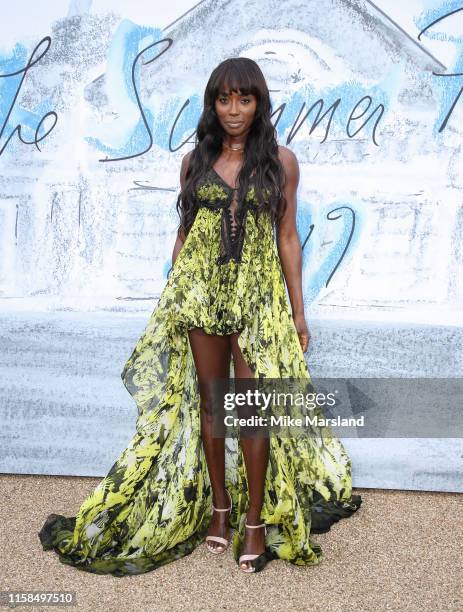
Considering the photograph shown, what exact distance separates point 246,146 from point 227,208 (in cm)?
26

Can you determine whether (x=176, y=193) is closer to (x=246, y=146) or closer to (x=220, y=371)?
(x=246, y=146)

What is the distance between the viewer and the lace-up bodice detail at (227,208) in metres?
2.45

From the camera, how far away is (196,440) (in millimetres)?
2717

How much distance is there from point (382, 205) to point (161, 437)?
1492mm

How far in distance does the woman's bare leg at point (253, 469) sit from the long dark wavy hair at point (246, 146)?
54 centimetres

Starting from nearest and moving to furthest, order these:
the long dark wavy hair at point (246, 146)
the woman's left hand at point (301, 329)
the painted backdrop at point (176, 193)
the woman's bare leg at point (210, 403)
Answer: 1. the long dark wavy hair at point (246, 146)
2. the woman's bare leg at point (210, 403)
3. the woman's left hand at point (301, 329)
4. the painted backdrop at point (176, 193)

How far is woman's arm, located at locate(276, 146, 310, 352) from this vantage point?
254cm

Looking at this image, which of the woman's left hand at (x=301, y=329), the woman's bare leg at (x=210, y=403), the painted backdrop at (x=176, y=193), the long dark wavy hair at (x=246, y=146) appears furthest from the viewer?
the painted backdrop at (x=176, y=193)

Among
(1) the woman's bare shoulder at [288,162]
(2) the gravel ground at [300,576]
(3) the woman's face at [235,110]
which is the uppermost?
(3) the woman's face at [235,110]

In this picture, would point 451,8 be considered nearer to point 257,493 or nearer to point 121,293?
point 121,293

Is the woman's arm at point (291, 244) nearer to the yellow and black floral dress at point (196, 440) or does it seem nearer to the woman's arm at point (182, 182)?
the yellow and black floral dress at point (196, 440)

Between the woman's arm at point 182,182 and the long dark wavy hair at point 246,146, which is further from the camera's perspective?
the woman's arm at point 182,182

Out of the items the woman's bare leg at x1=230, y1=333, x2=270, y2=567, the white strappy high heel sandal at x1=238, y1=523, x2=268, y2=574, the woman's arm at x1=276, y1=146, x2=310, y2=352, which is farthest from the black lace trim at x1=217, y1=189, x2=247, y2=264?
the white strappy high heel sandal at x1=238, y1=523, x2=268, y2=574

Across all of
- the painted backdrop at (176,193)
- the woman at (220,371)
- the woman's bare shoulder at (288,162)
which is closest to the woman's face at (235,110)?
the woman at (220,371)
